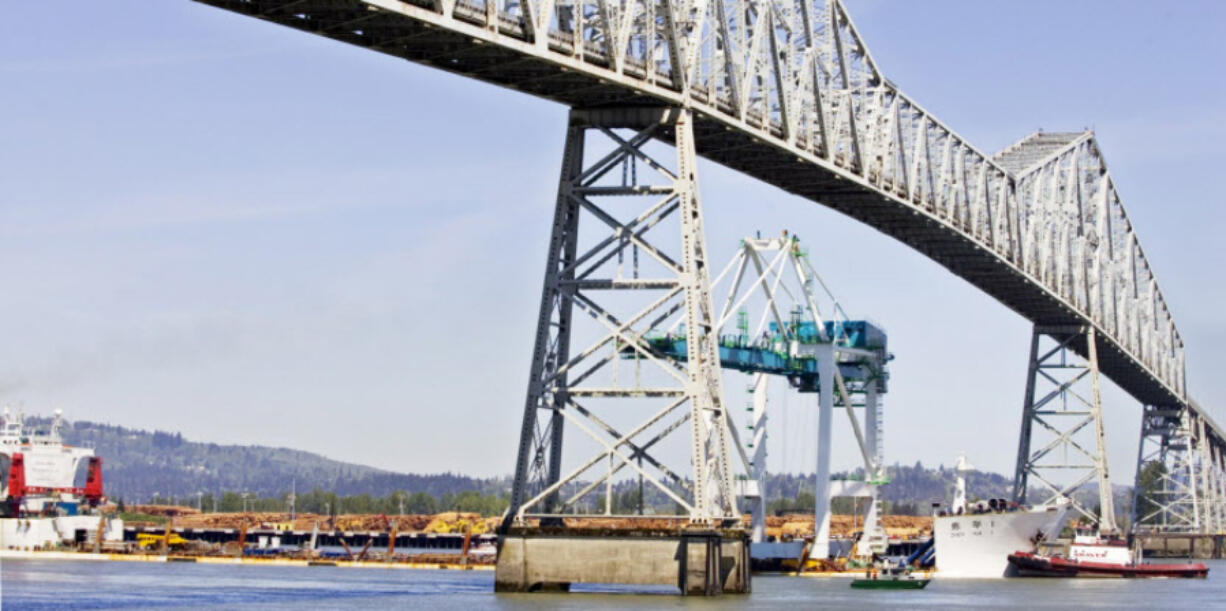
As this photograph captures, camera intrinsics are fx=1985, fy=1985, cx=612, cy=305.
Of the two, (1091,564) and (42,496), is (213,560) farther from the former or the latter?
(1091,564)

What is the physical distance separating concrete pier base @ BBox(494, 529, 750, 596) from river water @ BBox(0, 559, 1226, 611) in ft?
1.97

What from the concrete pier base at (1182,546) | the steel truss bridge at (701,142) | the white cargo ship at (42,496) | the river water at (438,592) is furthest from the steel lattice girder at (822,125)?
the white cargo ship at (42,496)

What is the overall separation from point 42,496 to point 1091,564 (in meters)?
67.2

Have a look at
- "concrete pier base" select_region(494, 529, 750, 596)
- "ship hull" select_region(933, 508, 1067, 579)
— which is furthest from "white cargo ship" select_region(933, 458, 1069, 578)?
"concrete pier base" select_region(494, 529, 750, 596)

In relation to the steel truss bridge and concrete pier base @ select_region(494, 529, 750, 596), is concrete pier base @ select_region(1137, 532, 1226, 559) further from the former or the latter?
concrete pier base @ select_region(494, 529, 750, 596)

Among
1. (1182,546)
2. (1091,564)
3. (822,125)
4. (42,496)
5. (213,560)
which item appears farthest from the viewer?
(1182,546)

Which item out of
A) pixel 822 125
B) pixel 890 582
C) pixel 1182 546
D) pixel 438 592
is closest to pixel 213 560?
pixel 438 592

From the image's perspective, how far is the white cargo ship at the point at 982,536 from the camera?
10050 cm

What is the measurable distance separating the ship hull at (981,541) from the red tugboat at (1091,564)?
76 centimetres

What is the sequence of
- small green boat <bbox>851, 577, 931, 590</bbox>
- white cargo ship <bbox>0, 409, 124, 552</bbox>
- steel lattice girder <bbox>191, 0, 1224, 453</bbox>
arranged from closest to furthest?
steel lattice girder <bbox>191, 0, 1224, 453</bbox>
small green boat <bbox>851, 577, 931, 590</bbox>
white cargo ship <bbox>0, 409, 124, 552</bbox>

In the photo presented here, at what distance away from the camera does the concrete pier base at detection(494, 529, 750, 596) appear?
59938mm

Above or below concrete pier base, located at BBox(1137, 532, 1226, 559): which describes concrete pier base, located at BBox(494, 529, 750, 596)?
below

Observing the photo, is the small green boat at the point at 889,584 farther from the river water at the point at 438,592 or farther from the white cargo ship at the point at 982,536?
the white cargo ship at the point at 982,536

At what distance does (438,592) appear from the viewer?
74938 millimetres
